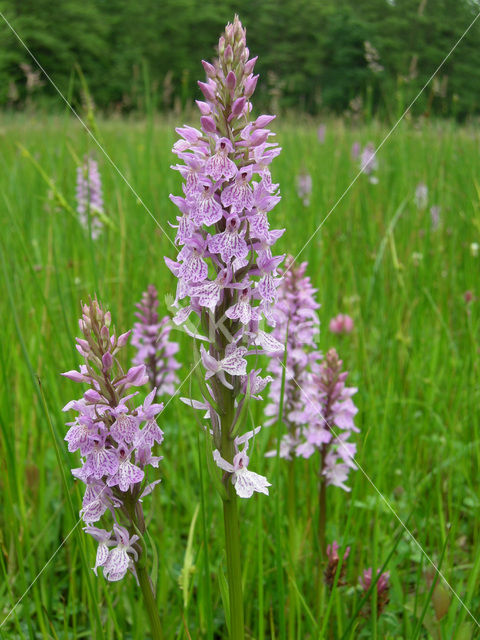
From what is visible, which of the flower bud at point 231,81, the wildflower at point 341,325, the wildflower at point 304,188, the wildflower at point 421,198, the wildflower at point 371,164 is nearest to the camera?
the flower bud at point 231,81

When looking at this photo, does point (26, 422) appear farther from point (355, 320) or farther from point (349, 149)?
point (349, 149)

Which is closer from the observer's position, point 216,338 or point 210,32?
point 216,338

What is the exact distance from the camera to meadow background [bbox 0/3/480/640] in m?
1.39

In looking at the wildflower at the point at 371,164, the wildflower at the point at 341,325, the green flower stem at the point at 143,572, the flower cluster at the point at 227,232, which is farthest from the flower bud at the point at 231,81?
the wildflower at the point at 371,164

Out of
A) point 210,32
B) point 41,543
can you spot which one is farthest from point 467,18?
point 210,32

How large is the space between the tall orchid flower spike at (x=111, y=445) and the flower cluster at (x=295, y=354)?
94cm

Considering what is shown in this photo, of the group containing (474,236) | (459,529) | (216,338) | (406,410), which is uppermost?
(216,338)

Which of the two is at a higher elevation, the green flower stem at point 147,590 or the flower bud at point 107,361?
the flower bud at point 107,361

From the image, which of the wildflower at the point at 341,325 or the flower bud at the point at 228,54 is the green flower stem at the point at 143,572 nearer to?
the flower bud at the point at 228,54

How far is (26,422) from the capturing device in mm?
2240

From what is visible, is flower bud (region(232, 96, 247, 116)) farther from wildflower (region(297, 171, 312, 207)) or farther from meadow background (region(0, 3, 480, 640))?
wildflower (region(297, 171, 312, 207))

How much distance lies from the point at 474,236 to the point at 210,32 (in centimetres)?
2526

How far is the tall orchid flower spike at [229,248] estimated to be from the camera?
91 cm

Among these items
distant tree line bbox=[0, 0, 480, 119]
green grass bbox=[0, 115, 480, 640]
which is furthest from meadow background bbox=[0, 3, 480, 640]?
distant tree line bbox=[0, 0, 480, 119]
